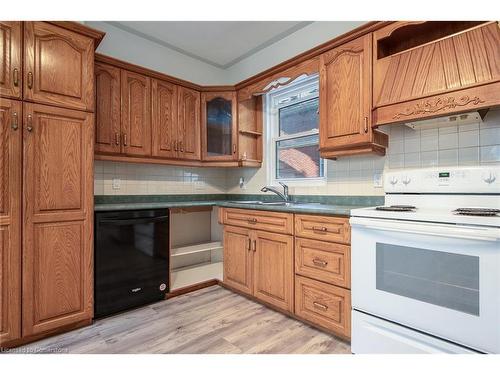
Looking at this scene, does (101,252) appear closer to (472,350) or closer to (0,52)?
(0,52)

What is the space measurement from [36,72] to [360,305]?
8.58 feet

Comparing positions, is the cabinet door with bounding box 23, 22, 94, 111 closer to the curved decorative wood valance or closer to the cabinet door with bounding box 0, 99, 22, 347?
the cabinet door with bounding box 0, 99, 22, 347

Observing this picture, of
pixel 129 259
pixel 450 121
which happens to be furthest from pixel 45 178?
pixel 450 121

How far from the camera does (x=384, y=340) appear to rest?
150 cm

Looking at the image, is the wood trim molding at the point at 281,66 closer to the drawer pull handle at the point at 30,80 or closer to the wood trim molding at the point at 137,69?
the wood trim molding at the point at 137,69

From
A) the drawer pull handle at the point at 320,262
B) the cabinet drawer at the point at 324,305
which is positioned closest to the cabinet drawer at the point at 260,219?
the drawer pull handle at the point at 320,262

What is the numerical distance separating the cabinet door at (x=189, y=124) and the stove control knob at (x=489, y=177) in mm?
2510

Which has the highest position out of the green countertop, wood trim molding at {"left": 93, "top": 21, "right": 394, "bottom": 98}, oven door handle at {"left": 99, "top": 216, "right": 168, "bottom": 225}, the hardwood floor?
wood trim molding at {"left": 93, "top": 21, "right": 394, "bottom": 98}

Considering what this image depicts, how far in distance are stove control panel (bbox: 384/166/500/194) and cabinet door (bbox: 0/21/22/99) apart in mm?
2623

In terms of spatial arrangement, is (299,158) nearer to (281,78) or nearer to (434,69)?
(281,78)

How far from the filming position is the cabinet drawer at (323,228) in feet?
5.78

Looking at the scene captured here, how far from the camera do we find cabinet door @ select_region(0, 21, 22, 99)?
65.1 inches

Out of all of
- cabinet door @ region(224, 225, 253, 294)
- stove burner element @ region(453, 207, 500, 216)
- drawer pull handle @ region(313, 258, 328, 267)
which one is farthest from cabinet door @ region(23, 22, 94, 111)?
stove burner element @ region(453, 207, 500, 216)
